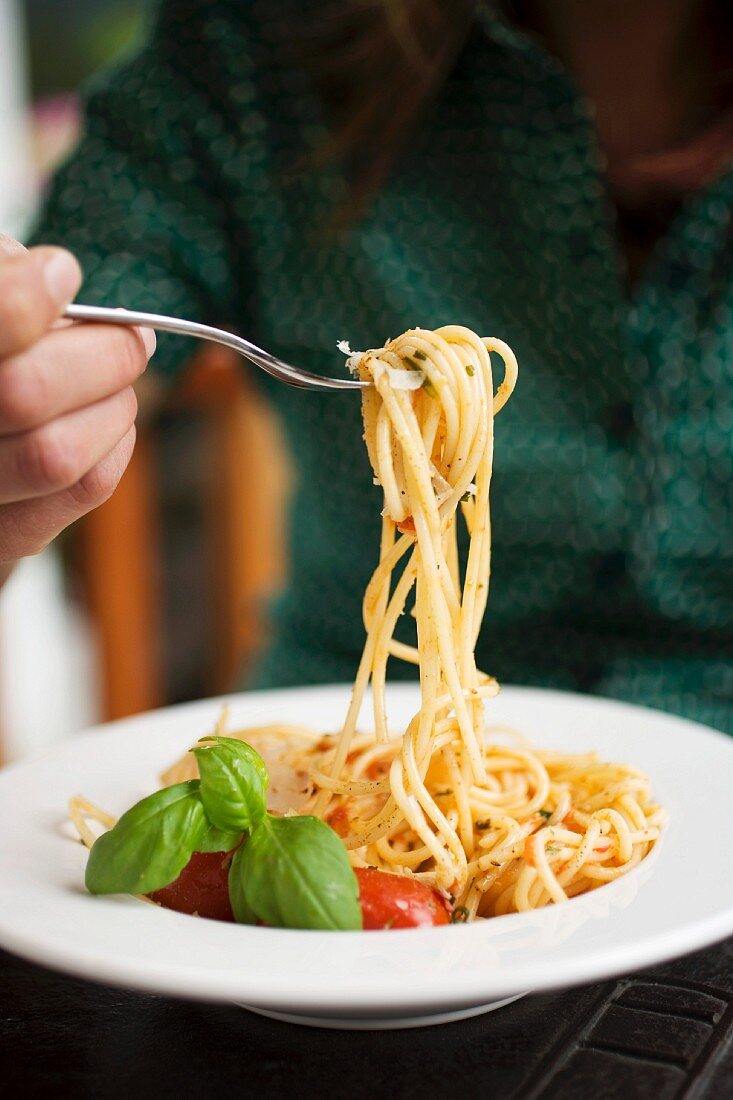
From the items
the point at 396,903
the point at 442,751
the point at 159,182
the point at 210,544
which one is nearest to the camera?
the point at 396,903

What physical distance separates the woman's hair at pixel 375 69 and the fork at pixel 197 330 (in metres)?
0.77

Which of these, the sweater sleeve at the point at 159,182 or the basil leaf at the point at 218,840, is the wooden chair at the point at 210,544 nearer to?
the sweater sleeve at the point at 159,182

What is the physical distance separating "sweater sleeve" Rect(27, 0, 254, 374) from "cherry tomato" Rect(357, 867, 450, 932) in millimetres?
1159

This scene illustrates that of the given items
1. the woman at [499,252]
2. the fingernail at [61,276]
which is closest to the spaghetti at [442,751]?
the fingernail at [61,276]

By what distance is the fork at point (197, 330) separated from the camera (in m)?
0.82

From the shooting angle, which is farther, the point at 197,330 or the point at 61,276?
the point at 197,330

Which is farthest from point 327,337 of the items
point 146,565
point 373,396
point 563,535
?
point 146,565

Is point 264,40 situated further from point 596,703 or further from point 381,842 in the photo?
point 381,842

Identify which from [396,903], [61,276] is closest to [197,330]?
[61,276]

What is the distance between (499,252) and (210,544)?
2090mm

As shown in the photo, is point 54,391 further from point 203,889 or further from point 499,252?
point 499,252

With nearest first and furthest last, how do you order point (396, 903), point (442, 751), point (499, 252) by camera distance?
1. point (396, 903)
2. point (442, 751)
3. point (499, 252)

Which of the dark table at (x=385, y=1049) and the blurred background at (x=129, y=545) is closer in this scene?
the dark table at (x=385, y=1049)

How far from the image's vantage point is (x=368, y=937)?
2.48ft
